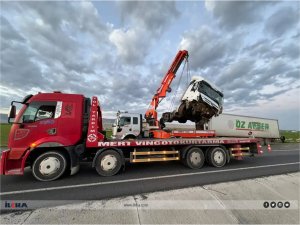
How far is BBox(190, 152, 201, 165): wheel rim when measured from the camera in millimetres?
7902

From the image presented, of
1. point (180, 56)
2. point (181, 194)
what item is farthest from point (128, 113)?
point (181, 194)

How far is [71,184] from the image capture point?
5.70m

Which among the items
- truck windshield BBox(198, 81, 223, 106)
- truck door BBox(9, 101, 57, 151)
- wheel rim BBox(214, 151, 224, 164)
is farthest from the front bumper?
truck windshield BBox(198, 81, 223, 106)

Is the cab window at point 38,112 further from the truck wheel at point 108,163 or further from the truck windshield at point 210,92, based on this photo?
the truck windshield at point 210,92

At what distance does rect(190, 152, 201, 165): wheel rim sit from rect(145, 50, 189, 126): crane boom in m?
5.06

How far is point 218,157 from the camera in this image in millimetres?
8289

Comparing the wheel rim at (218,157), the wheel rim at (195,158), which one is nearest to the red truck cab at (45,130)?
the wheel rim at (195,158)

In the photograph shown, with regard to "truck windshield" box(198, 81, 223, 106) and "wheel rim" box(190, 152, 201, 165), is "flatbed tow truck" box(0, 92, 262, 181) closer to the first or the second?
"wheel rim" box(190, 152, 201, 165)

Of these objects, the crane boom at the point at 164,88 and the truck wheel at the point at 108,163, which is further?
the crane boom at the point at 164,88

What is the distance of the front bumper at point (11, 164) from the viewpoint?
5669 mm

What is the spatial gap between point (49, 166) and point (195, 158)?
5341 millimetres

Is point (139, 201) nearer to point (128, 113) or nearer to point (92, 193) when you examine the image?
point (92, 193)

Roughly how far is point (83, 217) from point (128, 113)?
11.8 meters

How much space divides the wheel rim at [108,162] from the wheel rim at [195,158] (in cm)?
311
